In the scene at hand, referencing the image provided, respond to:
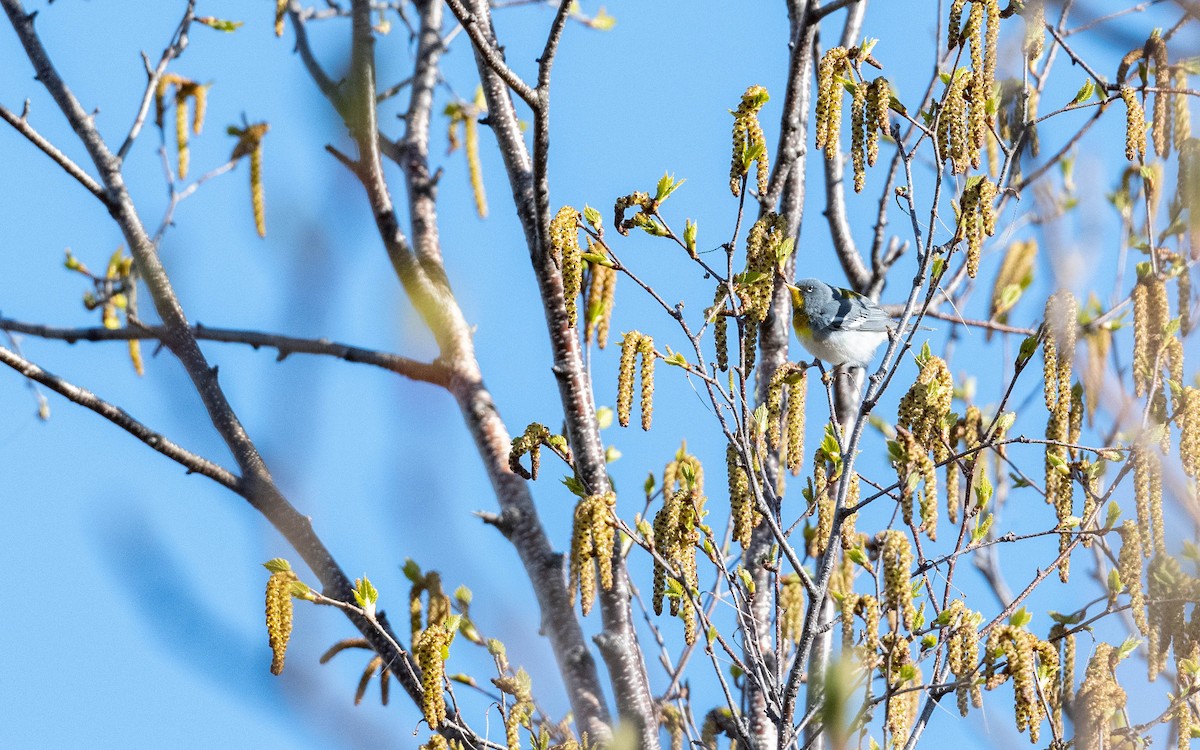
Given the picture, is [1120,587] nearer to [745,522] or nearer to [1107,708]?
[1107,708]

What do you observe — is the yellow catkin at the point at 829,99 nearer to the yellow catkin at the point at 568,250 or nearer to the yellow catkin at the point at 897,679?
the yellow catkin at the point at 568,250

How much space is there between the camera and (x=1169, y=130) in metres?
3.18

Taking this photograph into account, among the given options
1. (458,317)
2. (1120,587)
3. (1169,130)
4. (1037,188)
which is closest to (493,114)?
(458,317)

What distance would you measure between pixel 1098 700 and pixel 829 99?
153 cm

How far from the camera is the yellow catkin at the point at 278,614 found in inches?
98.7

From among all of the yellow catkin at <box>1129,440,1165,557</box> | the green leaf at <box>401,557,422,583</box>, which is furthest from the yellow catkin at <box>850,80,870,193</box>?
the green leaf at <box>401,557,422,583</box>

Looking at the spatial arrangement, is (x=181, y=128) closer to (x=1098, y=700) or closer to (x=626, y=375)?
(x=626, y=375)

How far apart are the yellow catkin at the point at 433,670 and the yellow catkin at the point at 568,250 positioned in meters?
0.76

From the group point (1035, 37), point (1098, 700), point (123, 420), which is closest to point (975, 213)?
point (1035, 37)

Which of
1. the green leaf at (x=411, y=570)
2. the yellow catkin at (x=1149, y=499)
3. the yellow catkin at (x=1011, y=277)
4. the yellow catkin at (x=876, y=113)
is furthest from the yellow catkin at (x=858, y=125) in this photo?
the yellow catkin at (x=1011, y=277)

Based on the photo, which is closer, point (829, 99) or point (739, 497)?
point (739, 497)

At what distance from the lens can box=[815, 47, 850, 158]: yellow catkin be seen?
268cm

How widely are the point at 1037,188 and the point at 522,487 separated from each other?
186 centimetres

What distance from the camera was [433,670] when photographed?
249cm
